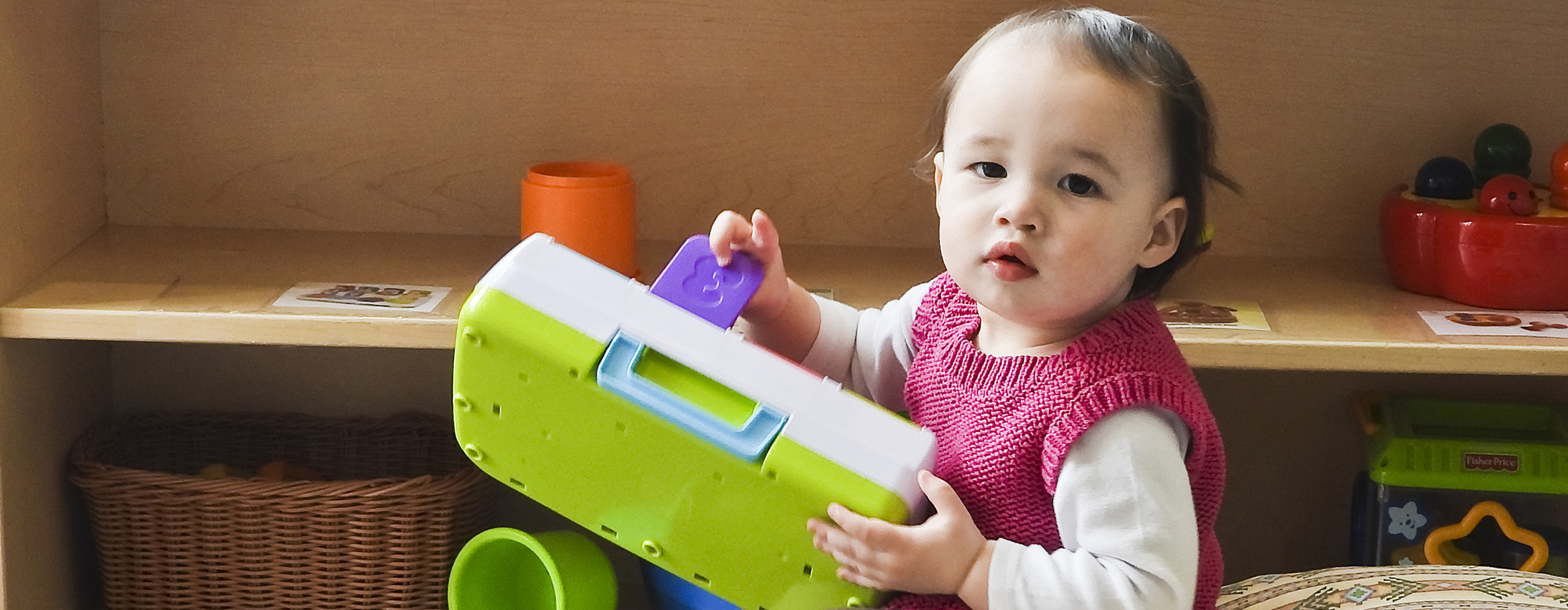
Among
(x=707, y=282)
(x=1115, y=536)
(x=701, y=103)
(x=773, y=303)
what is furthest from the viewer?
(x=701, y=103)

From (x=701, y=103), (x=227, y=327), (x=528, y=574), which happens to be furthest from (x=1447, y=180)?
(x=227, y=327)

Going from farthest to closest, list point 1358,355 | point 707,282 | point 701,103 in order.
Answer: point 701,103 < point 1358,355 < point 707,282

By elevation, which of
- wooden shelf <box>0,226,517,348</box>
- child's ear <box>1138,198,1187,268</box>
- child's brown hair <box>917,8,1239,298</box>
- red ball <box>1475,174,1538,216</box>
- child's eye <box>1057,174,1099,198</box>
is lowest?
wooden shelf <box>0,226,517,348</box>

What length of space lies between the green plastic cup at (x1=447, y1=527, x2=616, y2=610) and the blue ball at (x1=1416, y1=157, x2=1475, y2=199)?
2.75ft

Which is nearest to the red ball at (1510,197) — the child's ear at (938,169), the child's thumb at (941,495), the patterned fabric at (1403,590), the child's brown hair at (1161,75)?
the patterned fabric at (1403,590)

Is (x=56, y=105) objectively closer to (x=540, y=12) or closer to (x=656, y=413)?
(x=540, y=12)

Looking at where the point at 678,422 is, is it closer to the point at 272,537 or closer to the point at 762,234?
the point at 762,234

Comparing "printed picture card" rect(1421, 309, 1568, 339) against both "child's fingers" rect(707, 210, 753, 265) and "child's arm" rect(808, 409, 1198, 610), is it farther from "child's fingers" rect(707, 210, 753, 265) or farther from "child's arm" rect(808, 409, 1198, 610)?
"child's fingers" rect(707, 210, 753, 265)

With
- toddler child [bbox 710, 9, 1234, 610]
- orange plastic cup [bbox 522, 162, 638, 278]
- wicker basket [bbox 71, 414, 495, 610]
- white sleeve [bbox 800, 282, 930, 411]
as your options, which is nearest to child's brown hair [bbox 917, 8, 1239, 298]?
toddler child [bbox 710, 9, 1234, 610]

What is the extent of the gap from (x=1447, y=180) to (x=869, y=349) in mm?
616

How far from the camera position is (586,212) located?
4.37 feet

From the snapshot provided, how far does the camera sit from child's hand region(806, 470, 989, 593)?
85 centimetres

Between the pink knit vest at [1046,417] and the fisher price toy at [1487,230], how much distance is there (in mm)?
516

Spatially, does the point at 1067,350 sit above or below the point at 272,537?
above
